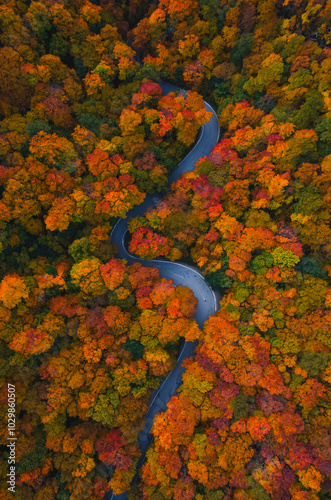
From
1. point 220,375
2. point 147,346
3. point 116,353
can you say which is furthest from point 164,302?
point 220,375

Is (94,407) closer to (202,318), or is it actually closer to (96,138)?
(202,318)

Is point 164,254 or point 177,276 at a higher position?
point 164,254

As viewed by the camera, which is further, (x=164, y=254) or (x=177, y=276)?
(x=177, y=276)

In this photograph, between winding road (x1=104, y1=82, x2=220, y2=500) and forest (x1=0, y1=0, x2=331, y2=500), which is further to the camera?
winding road (x1=104, y1=82, x2=220, y2=500)

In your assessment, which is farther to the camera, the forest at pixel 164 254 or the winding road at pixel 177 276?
the winding road at pixel 177 276
